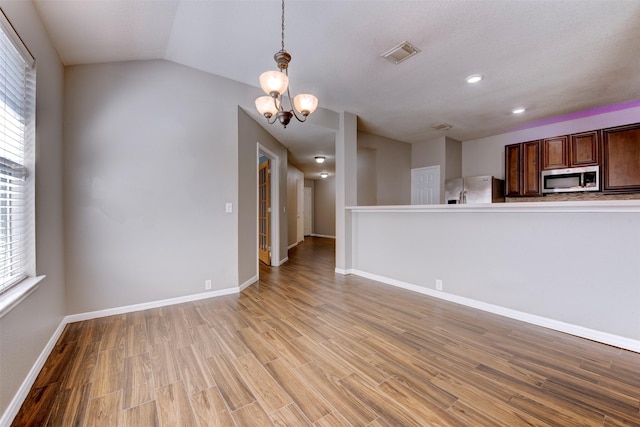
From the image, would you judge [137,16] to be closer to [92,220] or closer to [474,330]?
[92,220]

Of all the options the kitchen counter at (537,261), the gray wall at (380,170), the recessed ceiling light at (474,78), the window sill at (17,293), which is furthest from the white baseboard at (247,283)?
the recessed ceiling light at (474,78)

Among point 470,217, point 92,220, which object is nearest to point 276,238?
point 92,220

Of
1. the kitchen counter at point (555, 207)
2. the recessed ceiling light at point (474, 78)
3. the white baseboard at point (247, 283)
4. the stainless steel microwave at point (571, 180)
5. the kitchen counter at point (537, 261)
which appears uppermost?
the recessed ceiling light at point (474, 78)

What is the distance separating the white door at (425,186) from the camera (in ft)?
19.4

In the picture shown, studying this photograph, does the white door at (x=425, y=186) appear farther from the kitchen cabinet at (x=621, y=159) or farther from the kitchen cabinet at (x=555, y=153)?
the kitchen cabinet at (x=621, y=159)

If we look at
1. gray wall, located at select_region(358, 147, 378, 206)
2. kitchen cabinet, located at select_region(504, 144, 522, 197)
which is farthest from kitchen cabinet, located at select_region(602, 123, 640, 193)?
gray wall, located at select_region(358, 147, 378, 206)

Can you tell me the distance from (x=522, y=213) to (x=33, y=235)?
421 centimetres

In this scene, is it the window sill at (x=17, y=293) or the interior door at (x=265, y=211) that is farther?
the interior door at (x=265, y=211)

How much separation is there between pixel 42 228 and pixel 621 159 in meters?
7.14

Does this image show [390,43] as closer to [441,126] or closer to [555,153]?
[441,126]

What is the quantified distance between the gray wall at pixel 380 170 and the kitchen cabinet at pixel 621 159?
333 cm

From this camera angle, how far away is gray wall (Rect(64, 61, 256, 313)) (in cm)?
264

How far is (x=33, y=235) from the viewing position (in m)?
1.90

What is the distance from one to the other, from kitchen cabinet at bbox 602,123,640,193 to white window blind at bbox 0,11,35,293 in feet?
22.5
